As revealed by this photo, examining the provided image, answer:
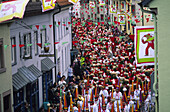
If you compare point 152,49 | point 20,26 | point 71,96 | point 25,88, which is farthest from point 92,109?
point 152,49

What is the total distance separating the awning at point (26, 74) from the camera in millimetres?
20656

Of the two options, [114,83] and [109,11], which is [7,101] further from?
[109,11]

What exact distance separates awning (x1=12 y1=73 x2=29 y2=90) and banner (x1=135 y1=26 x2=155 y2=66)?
6.86m

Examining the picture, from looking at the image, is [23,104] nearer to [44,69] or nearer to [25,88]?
[25,88]

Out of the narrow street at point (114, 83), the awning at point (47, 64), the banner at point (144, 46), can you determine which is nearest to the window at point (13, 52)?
the narrow street at point (114, 83)

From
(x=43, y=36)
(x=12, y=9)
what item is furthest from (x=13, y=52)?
(x=43, y=36)

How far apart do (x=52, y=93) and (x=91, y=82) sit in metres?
3.31

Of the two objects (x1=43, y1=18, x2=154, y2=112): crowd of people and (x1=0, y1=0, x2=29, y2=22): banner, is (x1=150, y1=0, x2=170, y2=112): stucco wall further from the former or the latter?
(x1=43, y1=18, x2=154, y2=112): crowd of people

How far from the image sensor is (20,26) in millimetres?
21125

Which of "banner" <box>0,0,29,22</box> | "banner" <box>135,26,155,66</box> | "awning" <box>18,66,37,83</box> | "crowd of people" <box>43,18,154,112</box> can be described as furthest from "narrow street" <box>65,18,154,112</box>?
"banner" <box>0,0,29,22</box>

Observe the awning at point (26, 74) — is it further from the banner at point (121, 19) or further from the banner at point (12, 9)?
the banner at point (121, 19)

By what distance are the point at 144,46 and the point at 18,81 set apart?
24.8ft

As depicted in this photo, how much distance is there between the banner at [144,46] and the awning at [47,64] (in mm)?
11446

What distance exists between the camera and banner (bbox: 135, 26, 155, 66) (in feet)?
45.6
